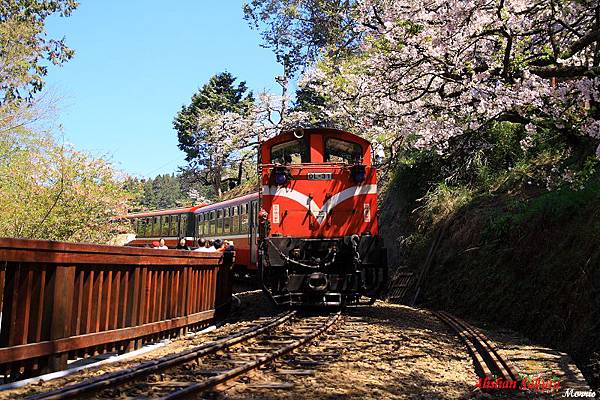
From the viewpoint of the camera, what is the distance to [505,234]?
1365 centimetres

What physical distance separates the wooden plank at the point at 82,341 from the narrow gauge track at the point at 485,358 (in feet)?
14.5

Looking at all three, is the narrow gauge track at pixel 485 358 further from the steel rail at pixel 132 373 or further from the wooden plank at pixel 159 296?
the wooden plank at pixel 159 296

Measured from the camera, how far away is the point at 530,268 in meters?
11.9

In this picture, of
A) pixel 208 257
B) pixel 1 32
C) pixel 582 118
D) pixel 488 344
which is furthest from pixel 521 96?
pixel 1 32

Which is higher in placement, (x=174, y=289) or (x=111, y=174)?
(x=111, y=174)

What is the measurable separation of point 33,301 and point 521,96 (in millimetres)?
9586

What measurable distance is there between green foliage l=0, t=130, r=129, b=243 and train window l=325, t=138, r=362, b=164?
11.3 meters

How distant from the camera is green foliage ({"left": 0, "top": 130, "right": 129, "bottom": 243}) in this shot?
777 inches

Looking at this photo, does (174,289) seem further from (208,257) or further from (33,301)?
(33,301)

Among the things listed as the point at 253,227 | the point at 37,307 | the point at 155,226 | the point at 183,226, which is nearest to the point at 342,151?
the point at 253,227

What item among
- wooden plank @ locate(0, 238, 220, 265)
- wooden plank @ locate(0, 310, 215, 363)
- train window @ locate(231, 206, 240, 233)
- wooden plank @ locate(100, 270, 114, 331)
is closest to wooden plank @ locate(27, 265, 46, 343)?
wooden plank @ locate(0, 310, 215, 363)

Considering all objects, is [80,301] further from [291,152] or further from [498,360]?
[291,152]

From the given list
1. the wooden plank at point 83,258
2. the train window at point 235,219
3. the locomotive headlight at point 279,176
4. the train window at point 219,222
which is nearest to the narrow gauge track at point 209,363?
the wooden plank at point 83,258

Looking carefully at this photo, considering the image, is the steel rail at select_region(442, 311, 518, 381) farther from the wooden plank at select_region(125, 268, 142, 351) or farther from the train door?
the train door
